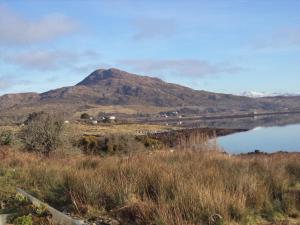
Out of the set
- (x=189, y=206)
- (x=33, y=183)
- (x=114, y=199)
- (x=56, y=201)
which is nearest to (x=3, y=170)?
(x=33, y=183)

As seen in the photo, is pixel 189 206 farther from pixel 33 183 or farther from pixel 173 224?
pixel 33 183

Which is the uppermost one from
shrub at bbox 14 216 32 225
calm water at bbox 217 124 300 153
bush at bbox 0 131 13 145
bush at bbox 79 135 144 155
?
bush at bbox 0 131 13 145

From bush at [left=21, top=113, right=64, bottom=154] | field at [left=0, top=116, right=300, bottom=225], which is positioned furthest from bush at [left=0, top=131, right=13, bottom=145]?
field at [left=0, top=116, right=300, bottom=225]

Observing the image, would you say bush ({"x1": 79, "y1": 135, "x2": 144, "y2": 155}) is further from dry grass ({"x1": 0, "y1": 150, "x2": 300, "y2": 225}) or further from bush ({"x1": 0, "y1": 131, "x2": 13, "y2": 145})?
dry grass ({"x1": 0, "y1": 150, "x2": 300, "y2": 225})

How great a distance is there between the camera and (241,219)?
714cm

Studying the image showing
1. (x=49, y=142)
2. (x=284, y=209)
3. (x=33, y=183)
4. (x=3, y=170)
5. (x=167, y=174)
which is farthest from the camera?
(x=49, y=142)

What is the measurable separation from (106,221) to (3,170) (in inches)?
285

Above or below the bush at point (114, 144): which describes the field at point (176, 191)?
above

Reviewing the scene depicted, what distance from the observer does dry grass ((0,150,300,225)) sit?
7160mm

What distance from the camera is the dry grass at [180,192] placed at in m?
7.16

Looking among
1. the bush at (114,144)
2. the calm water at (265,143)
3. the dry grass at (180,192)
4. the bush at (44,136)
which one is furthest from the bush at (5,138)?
the dry grass at (180,192)

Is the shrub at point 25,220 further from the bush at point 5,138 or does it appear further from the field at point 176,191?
the bush at point 5,138

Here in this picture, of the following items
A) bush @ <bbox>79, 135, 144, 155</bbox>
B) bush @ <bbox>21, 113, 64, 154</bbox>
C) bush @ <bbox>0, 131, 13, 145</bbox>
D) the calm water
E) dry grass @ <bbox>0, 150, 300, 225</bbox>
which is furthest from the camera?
the calm water

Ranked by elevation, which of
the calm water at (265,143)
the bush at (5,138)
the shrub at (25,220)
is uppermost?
the bush at (5,138)
